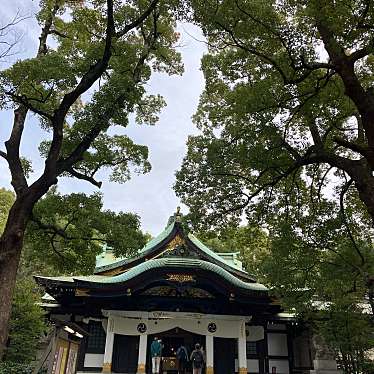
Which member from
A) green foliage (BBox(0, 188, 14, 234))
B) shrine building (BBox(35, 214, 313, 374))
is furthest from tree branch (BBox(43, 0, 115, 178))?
green foliage (BBox(0, 188, 14, 234))

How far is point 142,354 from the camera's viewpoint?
46.1ft

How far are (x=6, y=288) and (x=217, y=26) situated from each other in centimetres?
692

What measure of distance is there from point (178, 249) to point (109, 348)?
4.52m

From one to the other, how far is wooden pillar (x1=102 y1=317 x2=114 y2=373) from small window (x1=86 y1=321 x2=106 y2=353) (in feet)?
3.02

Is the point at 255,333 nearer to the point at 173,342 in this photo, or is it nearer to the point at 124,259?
the point at 173,342

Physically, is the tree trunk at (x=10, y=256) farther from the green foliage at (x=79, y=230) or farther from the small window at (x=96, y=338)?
the small window at (x=96, y=338)

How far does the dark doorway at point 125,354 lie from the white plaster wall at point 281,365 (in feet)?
17.9

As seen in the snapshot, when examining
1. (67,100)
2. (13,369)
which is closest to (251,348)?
(13,369)

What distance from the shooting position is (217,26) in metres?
8.44

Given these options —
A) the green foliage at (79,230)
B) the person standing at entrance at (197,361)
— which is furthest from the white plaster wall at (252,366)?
the green foliage at (79,230)

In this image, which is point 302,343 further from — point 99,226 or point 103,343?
point 99,226

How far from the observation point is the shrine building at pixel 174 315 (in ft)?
46.2

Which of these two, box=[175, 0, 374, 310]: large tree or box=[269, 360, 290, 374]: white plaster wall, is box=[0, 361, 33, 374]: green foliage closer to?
box=[175, 0, 374, 310]: large tree

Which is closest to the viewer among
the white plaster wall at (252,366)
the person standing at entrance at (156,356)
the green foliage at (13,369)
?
the green foliage at (13,369)
